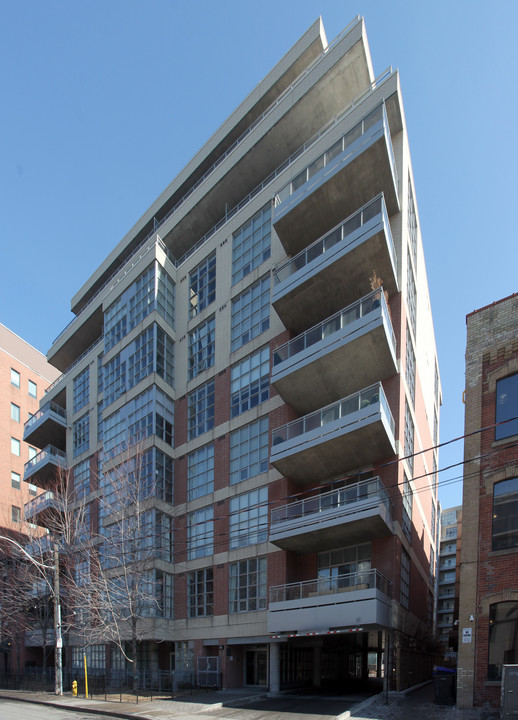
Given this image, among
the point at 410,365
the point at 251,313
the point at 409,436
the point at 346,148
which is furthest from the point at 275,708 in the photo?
the point at 346,148

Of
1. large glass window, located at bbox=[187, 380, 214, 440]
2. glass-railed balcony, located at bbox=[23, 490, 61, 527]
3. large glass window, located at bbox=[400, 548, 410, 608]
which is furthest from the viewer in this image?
glass-railed balcony, located at bbox=[23, 490, 61, 527]

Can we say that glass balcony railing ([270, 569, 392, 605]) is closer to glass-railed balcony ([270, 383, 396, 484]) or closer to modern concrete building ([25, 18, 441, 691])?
modern concrete building ([25, 18, 441, 691])

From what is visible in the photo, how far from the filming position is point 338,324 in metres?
24.3

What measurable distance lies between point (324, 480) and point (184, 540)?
397 inches

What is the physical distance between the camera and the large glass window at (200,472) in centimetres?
3128

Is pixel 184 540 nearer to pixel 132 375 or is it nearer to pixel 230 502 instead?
→ pixel 230 502

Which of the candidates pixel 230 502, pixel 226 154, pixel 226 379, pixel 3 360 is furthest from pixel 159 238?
pixel 3 360

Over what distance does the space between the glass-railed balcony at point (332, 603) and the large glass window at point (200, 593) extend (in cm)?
615

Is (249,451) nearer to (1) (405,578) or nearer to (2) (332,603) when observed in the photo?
(2) (332,603)

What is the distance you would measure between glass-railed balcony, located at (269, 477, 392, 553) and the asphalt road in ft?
31.5

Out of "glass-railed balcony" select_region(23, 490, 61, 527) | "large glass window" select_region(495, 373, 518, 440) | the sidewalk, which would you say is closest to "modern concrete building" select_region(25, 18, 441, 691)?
the sidewalk

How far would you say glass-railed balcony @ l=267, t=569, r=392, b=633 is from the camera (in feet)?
67.6

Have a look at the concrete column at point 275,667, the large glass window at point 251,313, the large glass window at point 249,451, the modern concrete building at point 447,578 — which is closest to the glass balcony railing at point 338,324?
the large glass window at point 251,313

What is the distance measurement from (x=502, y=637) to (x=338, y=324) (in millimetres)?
12932
